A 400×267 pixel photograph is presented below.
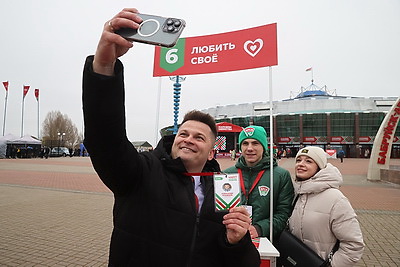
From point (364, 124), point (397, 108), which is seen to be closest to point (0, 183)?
point (397, 108)

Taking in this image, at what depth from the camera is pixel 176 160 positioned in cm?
140

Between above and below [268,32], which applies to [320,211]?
below

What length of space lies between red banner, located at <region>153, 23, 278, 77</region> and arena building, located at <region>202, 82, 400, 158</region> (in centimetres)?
4578

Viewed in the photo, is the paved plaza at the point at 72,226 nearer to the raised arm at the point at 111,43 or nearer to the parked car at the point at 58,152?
the raised arm at the point at 111,43

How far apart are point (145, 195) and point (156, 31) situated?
2.55 ft

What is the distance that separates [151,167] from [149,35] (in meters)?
0.66

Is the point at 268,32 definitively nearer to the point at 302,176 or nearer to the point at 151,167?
the point at 302,176

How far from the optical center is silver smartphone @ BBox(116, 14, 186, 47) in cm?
107

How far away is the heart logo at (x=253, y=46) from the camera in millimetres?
3111

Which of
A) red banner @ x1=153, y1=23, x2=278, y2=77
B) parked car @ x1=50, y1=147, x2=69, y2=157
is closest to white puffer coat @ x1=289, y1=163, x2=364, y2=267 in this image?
red banner @ x1=153, y1=23, x2=278, y2=77

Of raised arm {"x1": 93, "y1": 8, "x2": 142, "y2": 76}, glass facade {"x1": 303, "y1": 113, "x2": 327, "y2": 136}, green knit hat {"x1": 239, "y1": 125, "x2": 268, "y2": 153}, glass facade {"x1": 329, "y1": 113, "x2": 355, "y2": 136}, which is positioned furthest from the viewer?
glass facade {"x1": 303, "y1": 113, "x2": 327, "y2": 136}

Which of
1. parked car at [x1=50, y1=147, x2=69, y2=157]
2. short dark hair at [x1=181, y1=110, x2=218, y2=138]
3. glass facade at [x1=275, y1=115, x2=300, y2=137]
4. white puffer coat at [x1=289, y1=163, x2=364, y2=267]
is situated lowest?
parked car at [x1=50, y1=147, x2=69, y2=157]

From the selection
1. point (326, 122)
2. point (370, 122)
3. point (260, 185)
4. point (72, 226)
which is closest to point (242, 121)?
point (326, 122)

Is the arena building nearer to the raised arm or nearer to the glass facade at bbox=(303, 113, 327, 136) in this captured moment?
the glass facade at bbox=(303, 113, 327, 136)
